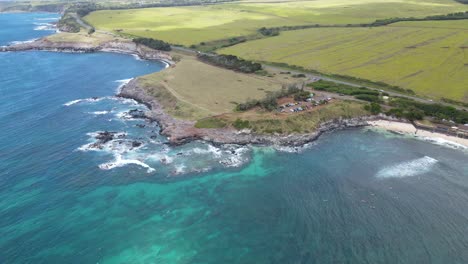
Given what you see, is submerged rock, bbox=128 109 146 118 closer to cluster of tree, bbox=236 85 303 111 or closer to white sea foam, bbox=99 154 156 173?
white sea foam, bbox=99 154 156 173

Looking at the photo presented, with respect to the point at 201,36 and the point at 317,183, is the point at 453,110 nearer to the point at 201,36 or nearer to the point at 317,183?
the point at 317,183

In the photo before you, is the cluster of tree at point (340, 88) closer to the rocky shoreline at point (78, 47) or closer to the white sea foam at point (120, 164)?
the white sea foam at point (120, 164)

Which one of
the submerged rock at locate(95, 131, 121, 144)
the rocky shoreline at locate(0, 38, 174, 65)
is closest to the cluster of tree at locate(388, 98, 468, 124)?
the submerged rock at locate(95, 131, 121, 144)

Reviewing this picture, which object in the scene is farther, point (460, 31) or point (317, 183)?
point (460, 31)

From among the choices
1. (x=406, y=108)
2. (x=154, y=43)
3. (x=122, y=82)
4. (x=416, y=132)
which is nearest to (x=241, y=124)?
(x=416, y=132)

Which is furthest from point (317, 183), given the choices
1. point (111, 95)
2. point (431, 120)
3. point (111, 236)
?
point (111, 95)

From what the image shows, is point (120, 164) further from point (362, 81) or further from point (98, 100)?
point (362, 81)
